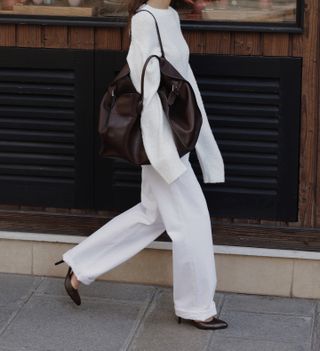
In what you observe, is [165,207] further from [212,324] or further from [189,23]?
[189,23]

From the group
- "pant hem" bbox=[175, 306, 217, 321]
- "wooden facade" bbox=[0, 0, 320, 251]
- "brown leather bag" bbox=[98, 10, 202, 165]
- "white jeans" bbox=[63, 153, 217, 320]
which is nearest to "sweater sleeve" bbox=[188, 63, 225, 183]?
"white jeans" bbox=[63, 153, 217, 320]

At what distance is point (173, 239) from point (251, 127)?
2.80 ft

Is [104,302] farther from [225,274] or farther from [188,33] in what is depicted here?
[188,33]

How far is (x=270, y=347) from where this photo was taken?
5496mm

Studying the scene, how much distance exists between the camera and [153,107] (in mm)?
Result: 5320

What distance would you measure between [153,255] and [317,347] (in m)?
1.12

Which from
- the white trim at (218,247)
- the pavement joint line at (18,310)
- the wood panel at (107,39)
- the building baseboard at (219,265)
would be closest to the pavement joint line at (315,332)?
the building baseboard at (219,265)

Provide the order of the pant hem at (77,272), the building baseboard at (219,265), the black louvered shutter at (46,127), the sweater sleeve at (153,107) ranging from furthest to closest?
the black louvered shutter at (46,127), the building baseboard at (219,265), the pant hem at (77,272), the sweater sleeve at (153,107)

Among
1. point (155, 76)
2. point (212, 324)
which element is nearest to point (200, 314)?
point (212, 324)

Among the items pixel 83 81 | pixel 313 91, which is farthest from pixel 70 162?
pixel 313 91

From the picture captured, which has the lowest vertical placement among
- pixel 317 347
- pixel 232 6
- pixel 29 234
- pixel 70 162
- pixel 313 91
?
pixel 317 347

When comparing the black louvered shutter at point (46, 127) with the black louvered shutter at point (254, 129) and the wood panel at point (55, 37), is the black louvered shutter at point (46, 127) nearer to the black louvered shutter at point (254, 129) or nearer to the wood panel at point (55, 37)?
the wood panel at point (55, 37)

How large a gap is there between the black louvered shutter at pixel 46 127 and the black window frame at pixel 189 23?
157 mm

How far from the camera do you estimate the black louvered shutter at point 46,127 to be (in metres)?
6.13
